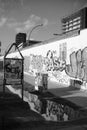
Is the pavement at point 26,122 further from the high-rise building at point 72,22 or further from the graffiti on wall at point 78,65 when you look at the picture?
the high-rise building at point 72,22

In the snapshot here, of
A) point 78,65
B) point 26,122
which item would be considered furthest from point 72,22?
point 26,122

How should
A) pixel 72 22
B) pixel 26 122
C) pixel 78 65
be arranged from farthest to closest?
pixel 72 22
pixel 78 65
pixel 26 122

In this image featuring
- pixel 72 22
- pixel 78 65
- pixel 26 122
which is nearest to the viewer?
pixel 26 122

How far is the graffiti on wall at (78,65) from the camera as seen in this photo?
14.9 m

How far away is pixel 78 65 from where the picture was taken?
1580 cm

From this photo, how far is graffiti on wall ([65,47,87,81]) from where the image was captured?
1495cm

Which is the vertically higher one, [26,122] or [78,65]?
[78,65]

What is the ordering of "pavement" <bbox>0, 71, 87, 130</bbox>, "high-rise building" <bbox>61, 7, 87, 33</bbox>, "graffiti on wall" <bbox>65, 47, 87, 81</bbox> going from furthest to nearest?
"high-rise building" <bbox>61, 7, 87, 33</bbox>, "graffiti on wall" <bbox>65, 47, 87, 81</bbox>, "pavement" <bbox>0, 71, 87, 130</bbox>

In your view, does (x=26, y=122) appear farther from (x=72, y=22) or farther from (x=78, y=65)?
(x=72, y=22)

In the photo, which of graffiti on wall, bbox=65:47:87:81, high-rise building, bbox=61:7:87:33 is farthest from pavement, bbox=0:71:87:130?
high-rise building, bbox=61:7:87:33

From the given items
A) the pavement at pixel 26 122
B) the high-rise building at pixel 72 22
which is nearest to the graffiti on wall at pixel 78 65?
the pavement at pixel 26 122

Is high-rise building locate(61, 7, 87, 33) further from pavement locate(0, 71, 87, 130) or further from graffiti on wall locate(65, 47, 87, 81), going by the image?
pavement locate(0, 71, 87, 130)

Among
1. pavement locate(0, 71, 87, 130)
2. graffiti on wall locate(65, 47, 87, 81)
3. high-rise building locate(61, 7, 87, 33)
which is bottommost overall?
pavement locate(0, 71, 87, 130)

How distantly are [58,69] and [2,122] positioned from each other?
1415cm
